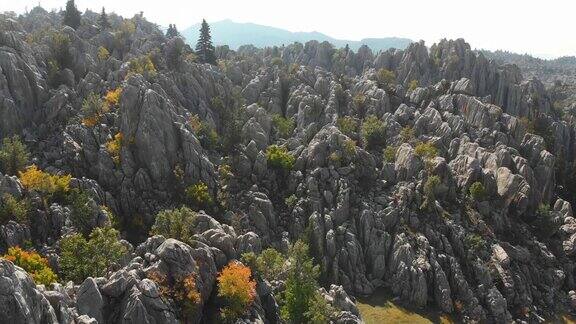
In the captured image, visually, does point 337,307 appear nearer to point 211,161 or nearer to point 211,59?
point 211,161

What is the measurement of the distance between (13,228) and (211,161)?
43797 mm

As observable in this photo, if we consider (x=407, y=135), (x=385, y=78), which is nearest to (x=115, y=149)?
(x=407, y=135)

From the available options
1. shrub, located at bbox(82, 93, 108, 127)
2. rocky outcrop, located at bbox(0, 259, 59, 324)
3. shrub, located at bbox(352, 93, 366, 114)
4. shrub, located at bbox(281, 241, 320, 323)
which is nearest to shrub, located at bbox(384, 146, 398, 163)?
shrub, located at bbox(352, 93, 366, 114)

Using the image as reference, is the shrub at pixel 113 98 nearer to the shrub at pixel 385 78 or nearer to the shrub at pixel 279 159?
the shrub at pixel 279 159

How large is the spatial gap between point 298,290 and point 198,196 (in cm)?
3441

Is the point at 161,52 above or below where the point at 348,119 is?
above

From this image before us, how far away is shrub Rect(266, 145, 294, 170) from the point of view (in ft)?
349

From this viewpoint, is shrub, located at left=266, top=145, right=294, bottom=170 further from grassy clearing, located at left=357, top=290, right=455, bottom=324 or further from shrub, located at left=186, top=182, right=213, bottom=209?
→ grassy clearing, located at left=357, top=290, right=455, bottom=324

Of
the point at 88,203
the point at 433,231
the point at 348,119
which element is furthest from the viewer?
the point at 348,119

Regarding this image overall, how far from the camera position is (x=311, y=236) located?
93.0m

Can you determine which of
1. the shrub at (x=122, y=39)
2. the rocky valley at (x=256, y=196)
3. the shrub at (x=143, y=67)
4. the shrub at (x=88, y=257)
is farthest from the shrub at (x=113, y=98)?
the shrub at (x=88, y=257)

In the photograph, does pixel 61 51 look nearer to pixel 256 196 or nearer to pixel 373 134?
pixel 256 196

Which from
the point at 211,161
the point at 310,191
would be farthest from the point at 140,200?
the point at 310,191

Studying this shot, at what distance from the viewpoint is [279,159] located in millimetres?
106688
